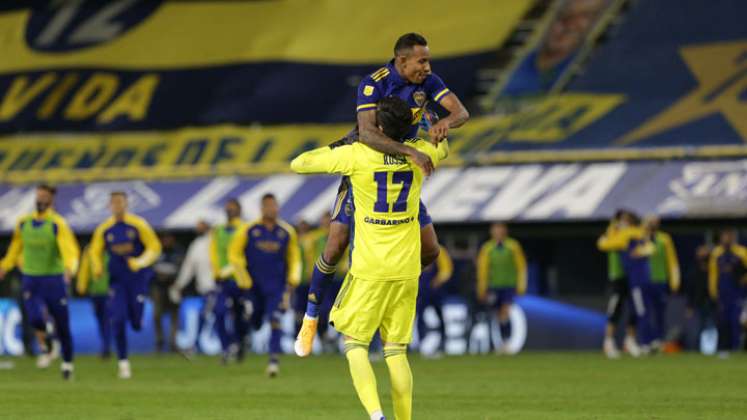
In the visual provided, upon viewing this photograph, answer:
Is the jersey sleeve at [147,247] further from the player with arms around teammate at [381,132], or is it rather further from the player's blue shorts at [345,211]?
the player's blue shorts at [345,211]

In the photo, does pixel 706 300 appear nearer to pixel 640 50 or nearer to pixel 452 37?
pixel 640 50

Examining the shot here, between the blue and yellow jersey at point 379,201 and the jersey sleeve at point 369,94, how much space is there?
1.04 meters

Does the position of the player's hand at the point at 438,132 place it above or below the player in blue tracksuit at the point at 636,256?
above

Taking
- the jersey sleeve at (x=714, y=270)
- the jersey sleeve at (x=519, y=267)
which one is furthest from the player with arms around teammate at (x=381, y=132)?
the jersey sleeve at (x=519, y=267)

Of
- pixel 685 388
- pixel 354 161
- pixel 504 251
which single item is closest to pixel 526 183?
pixel 504 251

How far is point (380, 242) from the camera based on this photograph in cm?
1034

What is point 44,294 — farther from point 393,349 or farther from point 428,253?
point 393,349

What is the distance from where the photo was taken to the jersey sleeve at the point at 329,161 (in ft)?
33.7

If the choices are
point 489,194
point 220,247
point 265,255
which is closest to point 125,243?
point 265,255

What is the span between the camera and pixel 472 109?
105 ft

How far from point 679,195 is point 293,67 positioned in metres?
11.6

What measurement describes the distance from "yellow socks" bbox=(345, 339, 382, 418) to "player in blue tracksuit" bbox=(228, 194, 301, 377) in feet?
34.3

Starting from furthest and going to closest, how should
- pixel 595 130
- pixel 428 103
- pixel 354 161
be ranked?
pixel 595 130, pixel 428 103, pixel 354 161

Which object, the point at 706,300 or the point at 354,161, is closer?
the point at 354,161
